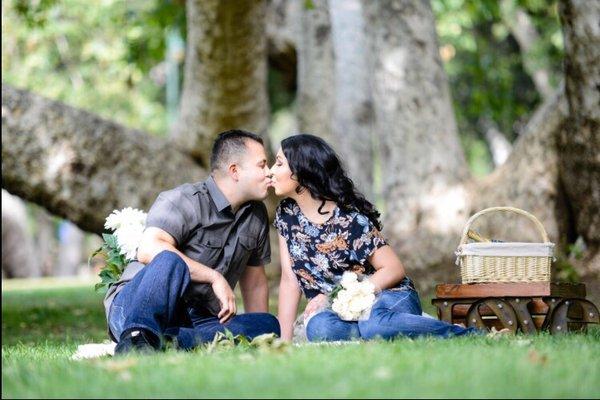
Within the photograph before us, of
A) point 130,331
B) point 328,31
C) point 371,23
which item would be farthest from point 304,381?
point 328,31

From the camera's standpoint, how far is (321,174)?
713cm

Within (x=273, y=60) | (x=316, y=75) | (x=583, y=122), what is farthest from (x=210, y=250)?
(x=273, y=60)

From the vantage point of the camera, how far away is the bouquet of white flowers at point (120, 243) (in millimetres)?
7145

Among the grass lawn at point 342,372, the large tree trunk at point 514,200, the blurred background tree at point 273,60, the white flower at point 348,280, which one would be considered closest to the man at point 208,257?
the grass lawn at point 342,372

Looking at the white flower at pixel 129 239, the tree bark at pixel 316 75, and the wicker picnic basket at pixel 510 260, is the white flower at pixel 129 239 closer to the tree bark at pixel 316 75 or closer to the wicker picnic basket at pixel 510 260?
the wicker picnic basket at pixel 510 260

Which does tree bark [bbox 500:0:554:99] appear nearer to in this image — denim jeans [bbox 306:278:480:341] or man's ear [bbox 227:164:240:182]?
man's ear [bbox 227:164:240:182]

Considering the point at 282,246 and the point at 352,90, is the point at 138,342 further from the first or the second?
the point at 352,90

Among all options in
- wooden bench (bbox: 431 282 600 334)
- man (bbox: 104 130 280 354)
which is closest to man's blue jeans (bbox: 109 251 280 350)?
man (bbox: 104 130 280 354)

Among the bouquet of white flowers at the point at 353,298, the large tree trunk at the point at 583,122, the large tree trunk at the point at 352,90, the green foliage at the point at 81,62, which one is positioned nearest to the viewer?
the bouquet of white flowers at the point at 353,298

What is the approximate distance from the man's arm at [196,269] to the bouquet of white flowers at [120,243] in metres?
0.28

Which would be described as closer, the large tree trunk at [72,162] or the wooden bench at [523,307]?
the wooden bench at [523,307]

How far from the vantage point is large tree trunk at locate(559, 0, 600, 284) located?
1195 centimetres

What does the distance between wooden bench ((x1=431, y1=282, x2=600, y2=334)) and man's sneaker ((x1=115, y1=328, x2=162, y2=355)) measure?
6.72 feet

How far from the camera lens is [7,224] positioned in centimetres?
3011
